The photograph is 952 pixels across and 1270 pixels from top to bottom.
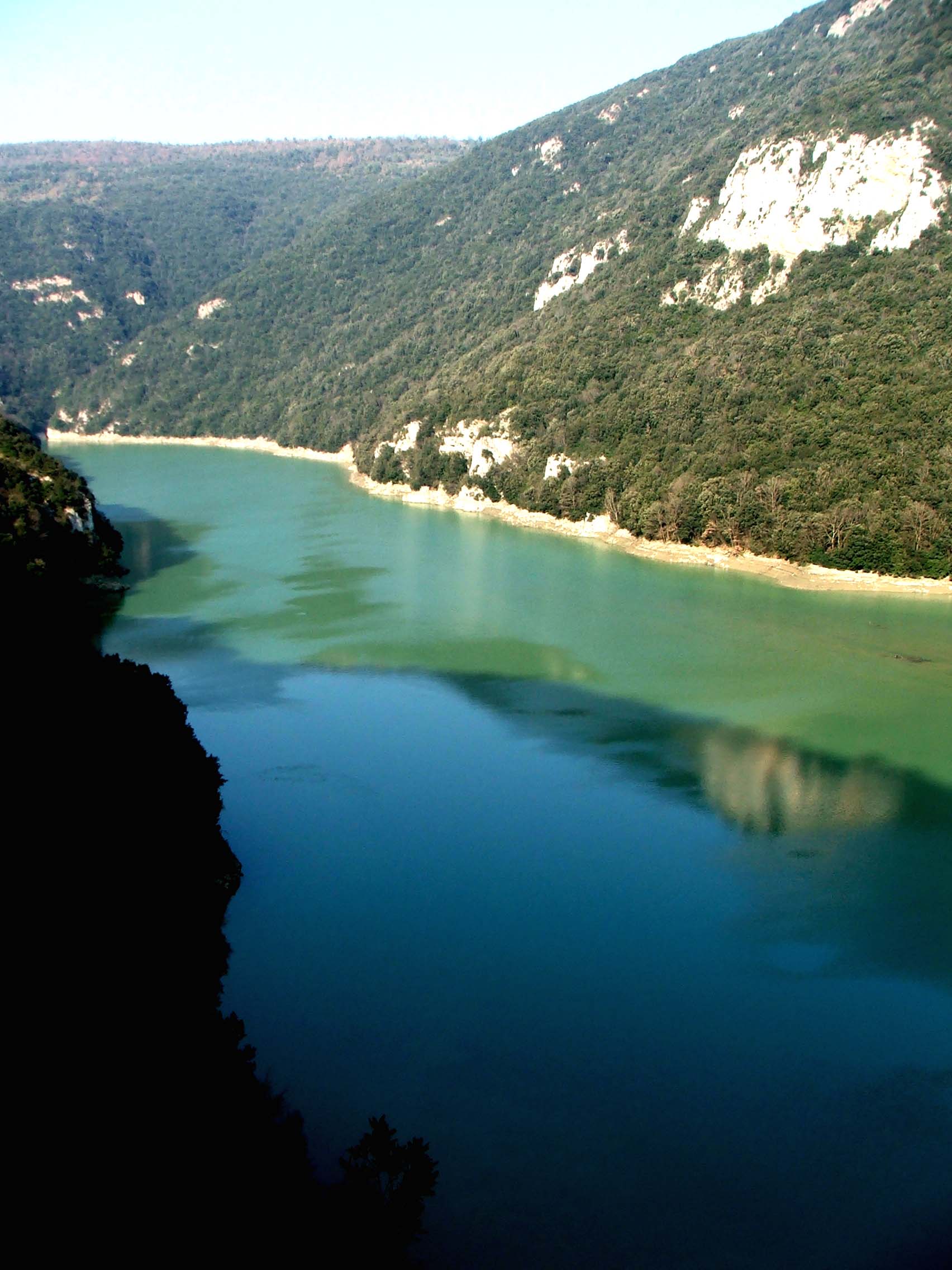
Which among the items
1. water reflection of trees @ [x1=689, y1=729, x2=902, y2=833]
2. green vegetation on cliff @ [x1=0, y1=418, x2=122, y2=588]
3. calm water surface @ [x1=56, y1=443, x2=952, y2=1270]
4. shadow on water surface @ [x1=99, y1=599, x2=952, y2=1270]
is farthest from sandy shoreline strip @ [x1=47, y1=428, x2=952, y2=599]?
green vegetation on cliff @ [x1=0, y1=418, x2=122, y2=588]

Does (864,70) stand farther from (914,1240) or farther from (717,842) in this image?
(914,1240)

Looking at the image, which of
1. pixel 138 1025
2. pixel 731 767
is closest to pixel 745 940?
pixel 731 767

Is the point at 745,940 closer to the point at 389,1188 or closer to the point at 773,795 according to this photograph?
the point at 773,795

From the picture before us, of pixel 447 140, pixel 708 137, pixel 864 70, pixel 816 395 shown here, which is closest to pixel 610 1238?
pixel 816 395

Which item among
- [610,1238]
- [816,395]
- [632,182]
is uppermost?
[632,182]

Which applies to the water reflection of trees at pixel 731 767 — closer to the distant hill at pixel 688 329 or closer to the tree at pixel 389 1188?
the tree at pixel 389 1188

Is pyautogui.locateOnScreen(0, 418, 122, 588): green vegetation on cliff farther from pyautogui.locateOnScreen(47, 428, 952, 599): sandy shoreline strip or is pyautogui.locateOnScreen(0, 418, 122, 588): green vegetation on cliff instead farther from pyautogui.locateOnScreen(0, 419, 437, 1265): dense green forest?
pyautogui.locateOnScreen(47, 428, 952, 599): sandy shoreline strip
